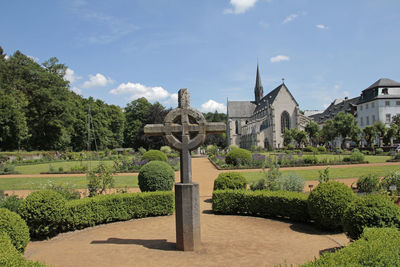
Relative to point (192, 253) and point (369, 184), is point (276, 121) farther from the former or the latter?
point (192, 253)

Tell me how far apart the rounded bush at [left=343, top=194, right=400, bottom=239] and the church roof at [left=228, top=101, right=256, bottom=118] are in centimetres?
8131

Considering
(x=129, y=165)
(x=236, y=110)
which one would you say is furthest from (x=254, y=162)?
(x=236, y=110)

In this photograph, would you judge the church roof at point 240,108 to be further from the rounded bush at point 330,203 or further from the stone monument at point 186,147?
the stone monument at point 186,147

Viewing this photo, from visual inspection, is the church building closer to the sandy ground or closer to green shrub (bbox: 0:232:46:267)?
the sandy ground

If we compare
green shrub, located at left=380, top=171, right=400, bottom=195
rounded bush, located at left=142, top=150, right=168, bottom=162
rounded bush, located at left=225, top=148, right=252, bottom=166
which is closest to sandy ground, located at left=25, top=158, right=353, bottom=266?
green shrub, located at left=380, top=171, right=400, bottom=195

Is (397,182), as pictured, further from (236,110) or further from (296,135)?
(236,110)

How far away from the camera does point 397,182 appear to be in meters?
10.3

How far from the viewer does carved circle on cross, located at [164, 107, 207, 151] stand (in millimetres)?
6395

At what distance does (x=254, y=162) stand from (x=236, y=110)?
63425 mm

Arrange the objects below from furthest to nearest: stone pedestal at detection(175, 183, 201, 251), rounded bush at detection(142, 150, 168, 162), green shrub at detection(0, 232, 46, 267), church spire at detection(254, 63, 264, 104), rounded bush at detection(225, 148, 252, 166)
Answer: church spire at detection(254, 63, 264, 104) < rounded bush at detection(225, 148, 252, 166) < rounded bush at detection(142, 150, 168, 162) < stone pedestal at detection(175, 183, 201, 251) < green shrub at detection(0, 232, 46, 267)

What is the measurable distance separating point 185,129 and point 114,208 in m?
4.48

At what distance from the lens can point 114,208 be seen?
30.0ft

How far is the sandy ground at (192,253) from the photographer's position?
577cm

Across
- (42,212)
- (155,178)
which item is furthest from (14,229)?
(155,178)
